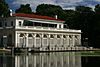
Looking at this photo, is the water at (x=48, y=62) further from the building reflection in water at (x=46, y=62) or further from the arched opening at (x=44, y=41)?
the arched opening at (x=44, y=41)

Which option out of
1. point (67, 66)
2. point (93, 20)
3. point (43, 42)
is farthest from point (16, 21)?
point (67, 66)

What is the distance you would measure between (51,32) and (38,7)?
83.0 meters

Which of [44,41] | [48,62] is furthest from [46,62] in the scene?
[44,41]

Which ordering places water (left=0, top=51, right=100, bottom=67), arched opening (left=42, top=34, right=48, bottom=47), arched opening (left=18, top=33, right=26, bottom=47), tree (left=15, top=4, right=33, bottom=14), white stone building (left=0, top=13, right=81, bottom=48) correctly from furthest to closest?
1. tree (left=15, top=4, right=33, bottom=14)
2. arched opening (left=42, top=34, right=48, bottom=47)
3. white stone building (left=0, top=13, right=81, bottom=48)
4. arched opening (left=18, top=33, right=26, bottom=47)
5. water (left=0, top=51, right=100, bottom=67)

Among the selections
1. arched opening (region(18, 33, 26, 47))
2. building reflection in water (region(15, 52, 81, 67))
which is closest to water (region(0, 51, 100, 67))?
building reflection in water (region(15, 52, 81, 67))

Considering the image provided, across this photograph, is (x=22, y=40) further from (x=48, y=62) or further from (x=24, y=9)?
(x=24, y=9)

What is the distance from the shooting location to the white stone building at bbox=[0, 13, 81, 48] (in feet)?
301

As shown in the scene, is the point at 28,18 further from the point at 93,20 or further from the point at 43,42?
the point at 93,20

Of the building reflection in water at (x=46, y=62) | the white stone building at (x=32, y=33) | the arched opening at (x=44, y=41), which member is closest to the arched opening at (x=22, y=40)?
the white stone building at (x=32, y=33)

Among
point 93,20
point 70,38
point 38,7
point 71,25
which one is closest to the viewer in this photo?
point 70,38

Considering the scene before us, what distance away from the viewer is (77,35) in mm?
109562

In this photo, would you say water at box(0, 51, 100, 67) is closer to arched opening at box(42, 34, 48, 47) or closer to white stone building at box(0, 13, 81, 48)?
white stone building at box(0, 13, 81, 48)

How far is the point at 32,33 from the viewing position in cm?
9462

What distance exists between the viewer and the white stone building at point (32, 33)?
91750 millimetres
